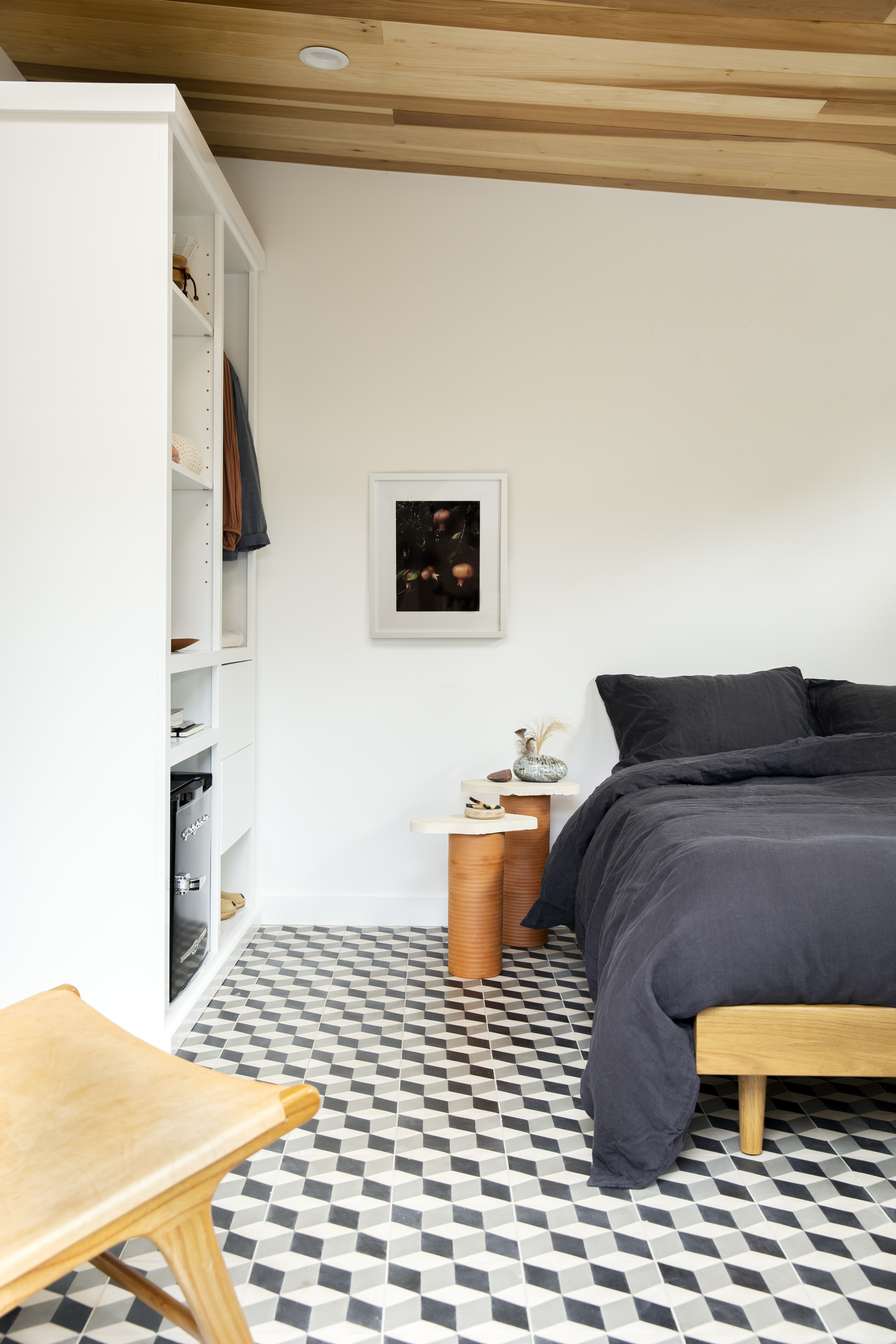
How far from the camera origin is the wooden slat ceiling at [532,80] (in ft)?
8.12

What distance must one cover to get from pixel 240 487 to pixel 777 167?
2160 millimetres

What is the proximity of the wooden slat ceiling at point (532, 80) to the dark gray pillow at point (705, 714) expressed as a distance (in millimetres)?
1782

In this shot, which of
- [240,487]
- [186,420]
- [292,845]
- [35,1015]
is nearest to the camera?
[35,1015]

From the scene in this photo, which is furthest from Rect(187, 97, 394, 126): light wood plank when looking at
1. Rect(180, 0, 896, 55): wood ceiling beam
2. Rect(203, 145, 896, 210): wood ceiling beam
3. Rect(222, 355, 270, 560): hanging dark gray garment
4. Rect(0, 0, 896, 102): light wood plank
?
Rect(222, 355, 270, 560): hanging dark gray garment

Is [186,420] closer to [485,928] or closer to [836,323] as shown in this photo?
→ [485,928]

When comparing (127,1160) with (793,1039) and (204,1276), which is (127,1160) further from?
(793,1039)

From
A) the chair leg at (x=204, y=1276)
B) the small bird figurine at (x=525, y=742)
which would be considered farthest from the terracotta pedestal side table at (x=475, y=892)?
the chair leg at (x=204, y=1276)

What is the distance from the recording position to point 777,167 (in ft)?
10.9

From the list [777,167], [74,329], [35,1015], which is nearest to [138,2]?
[74,329]

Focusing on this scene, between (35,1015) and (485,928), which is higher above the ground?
(35,1015)

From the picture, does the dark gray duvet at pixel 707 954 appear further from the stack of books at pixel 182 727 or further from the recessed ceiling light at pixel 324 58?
the recessed ceiling light at pixel 324 58

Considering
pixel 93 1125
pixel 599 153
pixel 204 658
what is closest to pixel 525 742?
pixel 204 658

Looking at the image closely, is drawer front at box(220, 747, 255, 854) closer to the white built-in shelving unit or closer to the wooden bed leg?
the white built-in shelving unit

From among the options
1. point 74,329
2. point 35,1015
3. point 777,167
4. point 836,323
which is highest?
point 777,167
